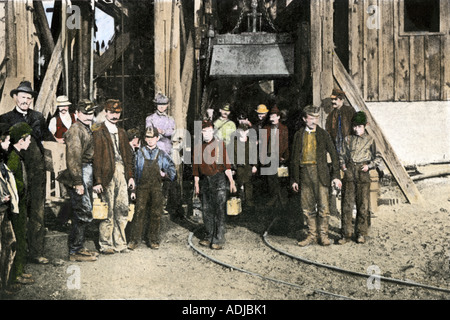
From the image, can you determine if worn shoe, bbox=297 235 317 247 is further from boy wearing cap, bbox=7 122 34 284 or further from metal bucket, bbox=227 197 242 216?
boy wearing cap, bbox=7 122 34 284

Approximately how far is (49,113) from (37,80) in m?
1.92

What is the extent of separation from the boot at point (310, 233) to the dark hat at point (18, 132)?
3.64 m

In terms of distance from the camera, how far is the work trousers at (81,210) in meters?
6.19

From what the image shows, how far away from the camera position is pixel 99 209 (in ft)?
20.7

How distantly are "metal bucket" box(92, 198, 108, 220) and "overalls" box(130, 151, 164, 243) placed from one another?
49 centimetres

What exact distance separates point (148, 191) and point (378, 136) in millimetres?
3698

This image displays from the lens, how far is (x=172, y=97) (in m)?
7.75

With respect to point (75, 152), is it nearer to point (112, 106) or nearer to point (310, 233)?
point (112, 106)

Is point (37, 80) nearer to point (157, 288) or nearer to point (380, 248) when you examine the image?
point (157, 288)

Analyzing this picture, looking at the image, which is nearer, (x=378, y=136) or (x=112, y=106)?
(x=112, y=106)

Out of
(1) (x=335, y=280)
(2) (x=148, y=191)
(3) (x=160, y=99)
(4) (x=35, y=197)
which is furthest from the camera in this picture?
(3) (x=160, y=99)

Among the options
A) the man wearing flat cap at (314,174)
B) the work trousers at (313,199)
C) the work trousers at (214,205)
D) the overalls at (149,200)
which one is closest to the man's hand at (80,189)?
the overalls at (149,200)

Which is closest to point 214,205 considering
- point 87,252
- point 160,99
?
point 87,252

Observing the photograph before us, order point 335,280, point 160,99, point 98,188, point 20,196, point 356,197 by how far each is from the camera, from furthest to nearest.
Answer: point 160,99 < point 356,197 < point 98,188 < point 335,280 < point 20,196
